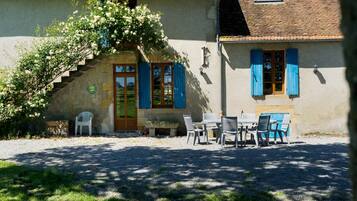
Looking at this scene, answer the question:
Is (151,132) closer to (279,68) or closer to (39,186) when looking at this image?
(279,68)

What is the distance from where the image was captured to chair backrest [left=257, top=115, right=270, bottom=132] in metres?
12.3

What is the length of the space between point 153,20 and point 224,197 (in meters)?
9.31

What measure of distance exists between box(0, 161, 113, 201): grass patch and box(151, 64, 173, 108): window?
7.54m

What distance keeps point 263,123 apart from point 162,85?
14.9 feet

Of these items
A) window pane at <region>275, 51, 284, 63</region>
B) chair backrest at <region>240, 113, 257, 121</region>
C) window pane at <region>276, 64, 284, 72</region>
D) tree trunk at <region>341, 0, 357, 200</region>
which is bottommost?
chair backrest at <region>240, 113, 257, 121</region>

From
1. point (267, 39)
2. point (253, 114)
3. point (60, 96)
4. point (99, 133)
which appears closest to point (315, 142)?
point (253, 114)

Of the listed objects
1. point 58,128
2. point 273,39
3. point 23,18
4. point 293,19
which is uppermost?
point 23,18

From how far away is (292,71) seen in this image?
49.6ft

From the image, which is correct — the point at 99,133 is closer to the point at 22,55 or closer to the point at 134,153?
the point at 22,55

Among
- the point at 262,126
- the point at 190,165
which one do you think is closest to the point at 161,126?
the point at 262,126

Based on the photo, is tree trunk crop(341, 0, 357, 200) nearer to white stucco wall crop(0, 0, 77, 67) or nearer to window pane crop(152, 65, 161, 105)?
window pane crop(152, 65, 161, 105)

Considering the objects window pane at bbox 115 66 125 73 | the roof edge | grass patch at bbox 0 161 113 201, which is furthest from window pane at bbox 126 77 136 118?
grass patch at bbox 0 161 113 201

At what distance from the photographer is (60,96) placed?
15.6 meters

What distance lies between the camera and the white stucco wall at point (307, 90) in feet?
49.8
